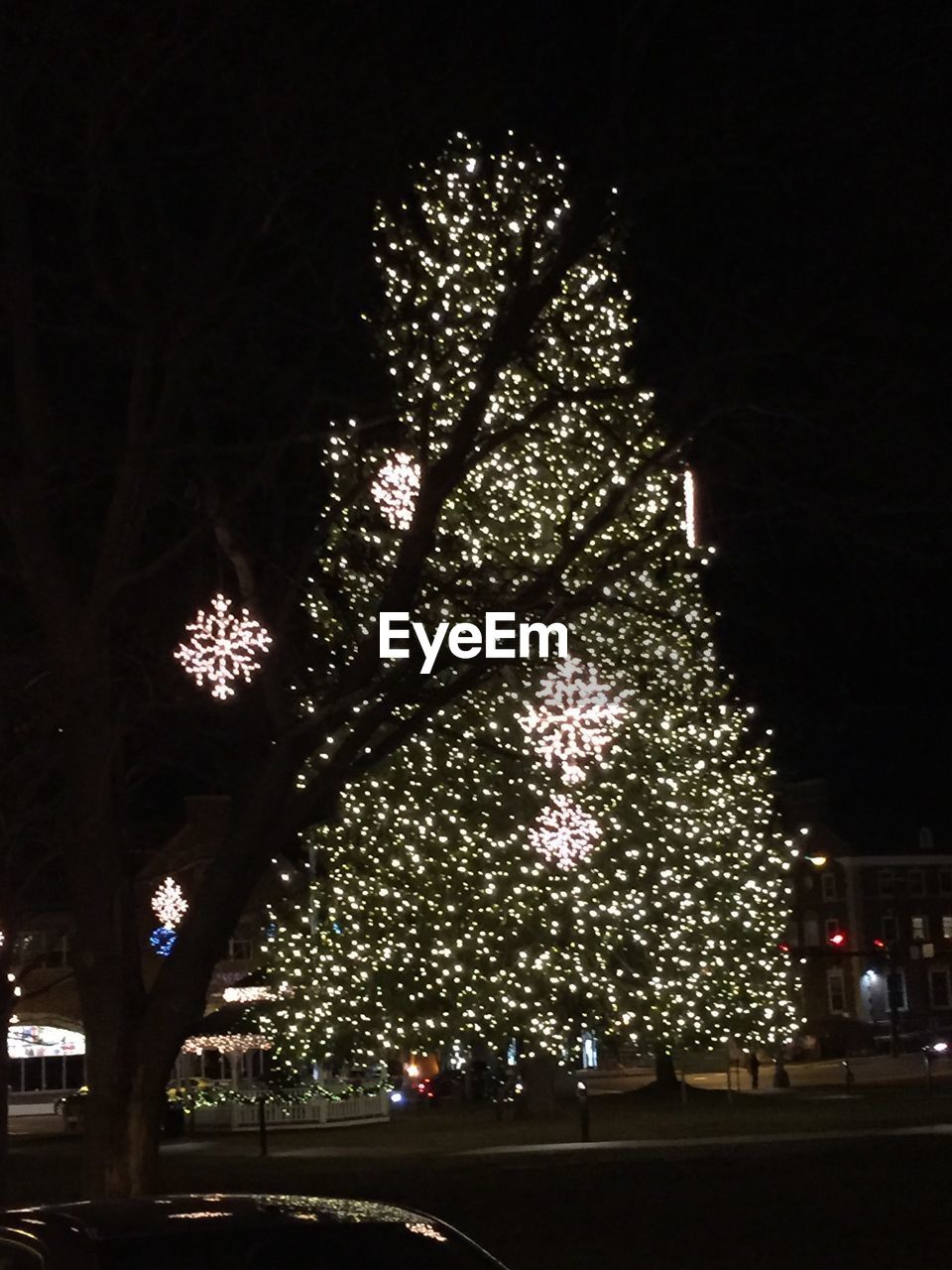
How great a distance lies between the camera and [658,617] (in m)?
13.4

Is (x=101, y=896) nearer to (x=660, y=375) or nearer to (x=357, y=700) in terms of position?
(x=357, y=700)

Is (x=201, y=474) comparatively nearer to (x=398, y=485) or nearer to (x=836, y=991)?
(x=398, y=485)

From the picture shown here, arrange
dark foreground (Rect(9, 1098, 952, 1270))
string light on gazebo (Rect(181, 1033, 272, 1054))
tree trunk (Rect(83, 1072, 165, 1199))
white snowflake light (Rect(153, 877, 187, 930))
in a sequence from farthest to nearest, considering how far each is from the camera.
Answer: string light on gazebo (Rect(181, 1033, 272, 1054))
white snowflake light (Rect(153, 877, 187, 930))
dark foreground (Rect(9, 1098, 952, 1270))
tree trunk (Rect(83, 1072, 165, 1199))

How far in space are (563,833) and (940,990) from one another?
65.7 metres

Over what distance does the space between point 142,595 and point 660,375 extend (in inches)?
364

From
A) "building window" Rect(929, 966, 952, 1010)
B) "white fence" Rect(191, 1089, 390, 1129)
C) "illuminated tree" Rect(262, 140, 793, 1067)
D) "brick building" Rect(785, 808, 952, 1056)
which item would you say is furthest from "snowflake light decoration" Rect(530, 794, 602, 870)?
"building window" Rect(929, 966, 952, 1010)

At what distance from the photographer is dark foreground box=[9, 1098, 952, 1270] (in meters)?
15.2

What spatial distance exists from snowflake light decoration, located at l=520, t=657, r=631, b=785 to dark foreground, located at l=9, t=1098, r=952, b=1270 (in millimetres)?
5393

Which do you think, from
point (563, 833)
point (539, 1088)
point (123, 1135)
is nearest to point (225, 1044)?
point (539, 1088)

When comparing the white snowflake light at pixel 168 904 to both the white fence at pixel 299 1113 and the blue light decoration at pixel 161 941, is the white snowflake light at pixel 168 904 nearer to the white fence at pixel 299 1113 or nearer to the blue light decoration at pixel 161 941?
the blue light decoration at pixel 161 941

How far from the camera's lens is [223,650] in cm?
1361

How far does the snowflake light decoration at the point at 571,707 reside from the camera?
24.8 m

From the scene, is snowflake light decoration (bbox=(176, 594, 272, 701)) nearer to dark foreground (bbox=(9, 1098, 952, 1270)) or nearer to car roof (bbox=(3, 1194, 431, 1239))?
dark foreground (bbox=(9, 1098, 952, 1270))

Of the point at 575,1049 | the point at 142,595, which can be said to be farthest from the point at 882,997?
the point at 142,595
